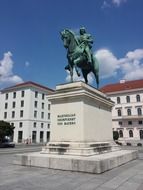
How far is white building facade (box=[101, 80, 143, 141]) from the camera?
208 feet

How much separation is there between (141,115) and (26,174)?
59.9m

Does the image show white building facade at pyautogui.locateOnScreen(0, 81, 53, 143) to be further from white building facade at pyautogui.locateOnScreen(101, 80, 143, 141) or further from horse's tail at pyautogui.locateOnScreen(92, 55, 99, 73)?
horse's tail at pyautogui.locateOnScreen(92, 55, 99, 73)

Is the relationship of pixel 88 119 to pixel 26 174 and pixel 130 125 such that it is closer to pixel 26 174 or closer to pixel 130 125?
pixel 26 174

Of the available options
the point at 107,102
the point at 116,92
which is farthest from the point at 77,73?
the point at 116,92

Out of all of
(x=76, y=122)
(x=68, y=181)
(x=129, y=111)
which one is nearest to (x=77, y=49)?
(x=76, y=122)

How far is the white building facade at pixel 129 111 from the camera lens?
63250 millimetres

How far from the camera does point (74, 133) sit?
30.8 ft

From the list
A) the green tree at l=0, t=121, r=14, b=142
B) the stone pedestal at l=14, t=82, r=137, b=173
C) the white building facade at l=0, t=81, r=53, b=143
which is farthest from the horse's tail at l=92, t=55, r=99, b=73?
the white building facade at l=0, t=81, r=53, b=143

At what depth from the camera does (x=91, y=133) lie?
9.84 metres

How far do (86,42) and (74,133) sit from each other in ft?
16.6

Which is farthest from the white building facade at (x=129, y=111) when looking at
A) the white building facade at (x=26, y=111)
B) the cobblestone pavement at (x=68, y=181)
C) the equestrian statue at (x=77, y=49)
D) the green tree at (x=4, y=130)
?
the cobblestone pavement at (x=68, y=181)

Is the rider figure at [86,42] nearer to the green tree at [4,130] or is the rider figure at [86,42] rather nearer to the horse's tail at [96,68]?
the horse's tail at [96,68]

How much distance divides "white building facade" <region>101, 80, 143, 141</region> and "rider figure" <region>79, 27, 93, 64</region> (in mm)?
53809

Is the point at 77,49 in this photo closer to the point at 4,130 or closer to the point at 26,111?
the point at 4,130
